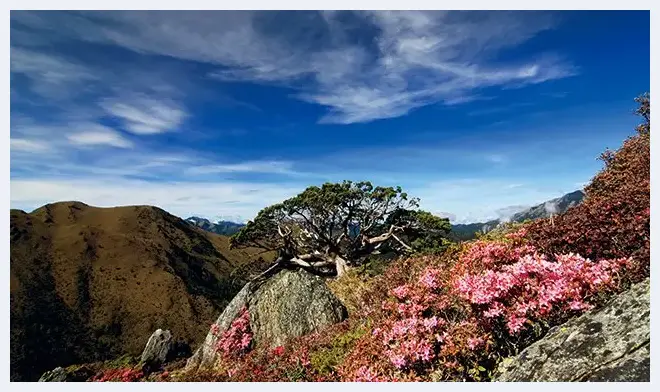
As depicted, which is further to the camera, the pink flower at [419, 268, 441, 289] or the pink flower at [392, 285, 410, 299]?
the pink flower at [392, 285, 410, 299]

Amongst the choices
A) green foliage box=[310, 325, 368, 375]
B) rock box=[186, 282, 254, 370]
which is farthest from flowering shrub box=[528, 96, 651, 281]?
rock box=[186, 282, 254, 370]

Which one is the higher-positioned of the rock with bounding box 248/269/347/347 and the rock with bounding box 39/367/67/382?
the rock with bounding box 248/269/347/347

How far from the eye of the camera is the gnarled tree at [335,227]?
21.8 m

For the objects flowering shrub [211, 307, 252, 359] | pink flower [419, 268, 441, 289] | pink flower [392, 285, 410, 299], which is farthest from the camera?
flowering shrub [211, 307, 252, 359]

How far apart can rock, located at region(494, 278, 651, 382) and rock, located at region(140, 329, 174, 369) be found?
1107 centimetres

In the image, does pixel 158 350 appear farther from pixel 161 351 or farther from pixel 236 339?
pixel 236 339

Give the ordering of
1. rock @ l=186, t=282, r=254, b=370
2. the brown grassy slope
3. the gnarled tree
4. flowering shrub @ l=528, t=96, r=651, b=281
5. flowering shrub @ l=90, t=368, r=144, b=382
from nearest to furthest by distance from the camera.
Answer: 1. flowering shrub @ l=528, t=96, r=651, b=281
2. flowering shrub @ l=90, t=368, r=144, b=382
3. rock @ l=186, t=282, r=254, b=370
4. the gnarled tree
5. the brown grassy slope

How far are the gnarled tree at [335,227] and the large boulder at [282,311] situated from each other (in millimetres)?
10041

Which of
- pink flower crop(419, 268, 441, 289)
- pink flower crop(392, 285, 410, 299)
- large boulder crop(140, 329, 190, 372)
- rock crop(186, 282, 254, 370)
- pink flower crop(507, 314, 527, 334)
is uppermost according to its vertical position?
pink flower crop(419, 268, 441, 289)

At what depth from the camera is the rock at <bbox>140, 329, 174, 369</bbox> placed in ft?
42.9

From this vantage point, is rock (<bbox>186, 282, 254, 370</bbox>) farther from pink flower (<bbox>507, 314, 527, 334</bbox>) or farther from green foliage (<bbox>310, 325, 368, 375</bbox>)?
pink flower (<bbox>507, 314, 527, 334</bbox>)

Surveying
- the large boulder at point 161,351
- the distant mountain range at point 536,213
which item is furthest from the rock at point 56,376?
the distant mountain range at point 536,213

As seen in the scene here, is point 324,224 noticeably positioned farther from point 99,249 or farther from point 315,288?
point 99,249
